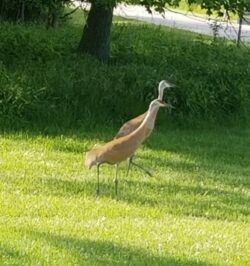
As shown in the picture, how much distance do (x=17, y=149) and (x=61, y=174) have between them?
1.34 m

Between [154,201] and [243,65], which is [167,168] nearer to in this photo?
[154,201]

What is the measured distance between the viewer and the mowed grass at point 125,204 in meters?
7.42

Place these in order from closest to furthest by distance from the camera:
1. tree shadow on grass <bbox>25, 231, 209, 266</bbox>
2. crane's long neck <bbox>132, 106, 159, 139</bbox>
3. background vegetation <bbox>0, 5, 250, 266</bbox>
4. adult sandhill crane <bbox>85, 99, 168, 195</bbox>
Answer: tree shadow on grass <bbox>25, 231, 209, 266</bbox>, background vegetation <bbox>0, 5, 250, 266</bbox>, adult sandhill crane <bbox>85, 99, 168, 195</bbox>, crane's long neck <bbox>132, 106, 159, 139</bbox>

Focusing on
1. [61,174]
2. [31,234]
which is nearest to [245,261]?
[31,234]

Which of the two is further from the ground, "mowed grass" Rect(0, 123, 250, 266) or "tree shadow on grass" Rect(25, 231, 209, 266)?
"tree shadow on grass" Rect(25, 231, 209, 266)

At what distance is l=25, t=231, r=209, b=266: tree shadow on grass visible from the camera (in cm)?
716

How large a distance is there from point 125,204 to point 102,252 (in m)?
1.94

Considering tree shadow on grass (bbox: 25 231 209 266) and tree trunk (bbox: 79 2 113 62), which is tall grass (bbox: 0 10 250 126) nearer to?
tree trunk (bbox: 79 2 113 62)

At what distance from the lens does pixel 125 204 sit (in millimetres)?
9273

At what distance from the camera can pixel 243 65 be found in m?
17.1

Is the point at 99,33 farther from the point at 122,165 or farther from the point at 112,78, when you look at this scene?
the point at 122,165

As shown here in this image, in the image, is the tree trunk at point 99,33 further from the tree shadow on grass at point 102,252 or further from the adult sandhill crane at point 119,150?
the tree shadow on grass at point 102,252

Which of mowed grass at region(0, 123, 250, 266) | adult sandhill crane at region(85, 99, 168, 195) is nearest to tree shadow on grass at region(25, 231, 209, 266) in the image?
mowed grass at region(0, 123, 250, 266)

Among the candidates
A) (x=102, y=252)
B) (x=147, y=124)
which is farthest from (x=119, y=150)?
(x=102, y=252)
